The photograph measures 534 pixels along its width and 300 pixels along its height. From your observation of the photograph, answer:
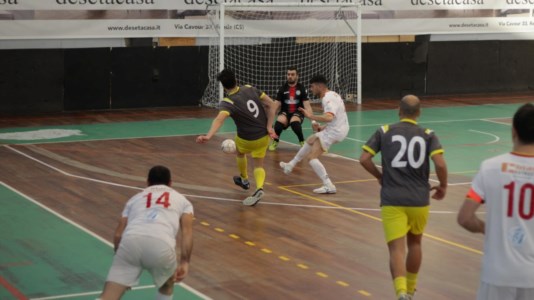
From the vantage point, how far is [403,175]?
9.28m

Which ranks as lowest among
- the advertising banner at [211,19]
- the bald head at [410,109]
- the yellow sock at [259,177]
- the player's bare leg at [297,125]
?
the yellow sock at [259,177]

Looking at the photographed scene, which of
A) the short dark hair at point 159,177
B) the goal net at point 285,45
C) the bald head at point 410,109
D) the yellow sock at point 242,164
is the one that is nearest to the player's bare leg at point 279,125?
the yellow sock at point 242,164

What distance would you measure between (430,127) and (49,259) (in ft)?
44.7

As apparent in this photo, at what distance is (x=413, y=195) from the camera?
926 centimetres

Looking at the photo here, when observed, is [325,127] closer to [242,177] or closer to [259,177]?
[242,177]

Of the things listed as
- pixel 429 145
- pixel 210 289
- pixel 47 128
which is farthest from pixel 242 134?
pixel 47 128

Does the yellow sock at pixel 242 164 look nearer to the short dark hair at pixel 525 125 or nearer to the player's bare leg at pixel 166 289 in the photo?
the player's bare leg at pixel 166 289

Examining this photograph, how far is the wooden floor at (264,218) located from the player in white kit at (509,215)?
3.85 m

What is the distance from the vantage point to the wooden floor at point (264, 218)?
1071cm

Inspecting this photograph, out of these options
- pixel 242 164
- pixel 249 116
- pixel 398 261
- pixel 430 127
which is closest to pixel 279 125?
pixel 430 127

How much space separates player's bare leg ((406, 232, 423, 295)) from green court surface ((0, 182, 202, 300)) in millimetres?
2273

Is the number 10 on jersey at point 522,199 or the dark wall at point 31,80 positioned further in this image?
the dark wall at point 31,80

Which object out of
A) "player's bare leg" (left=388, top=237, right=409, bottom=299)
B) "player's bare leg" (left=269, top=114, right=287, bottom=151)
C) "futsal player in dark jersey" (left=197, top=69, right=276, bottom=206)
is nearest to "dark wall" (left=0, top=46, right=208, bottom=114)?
"player's bare leg" (left=269, top=114, right=287, bottom=151)

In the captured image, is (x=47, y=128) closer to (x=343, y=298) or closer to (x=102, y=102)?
(x=102, y=102)
